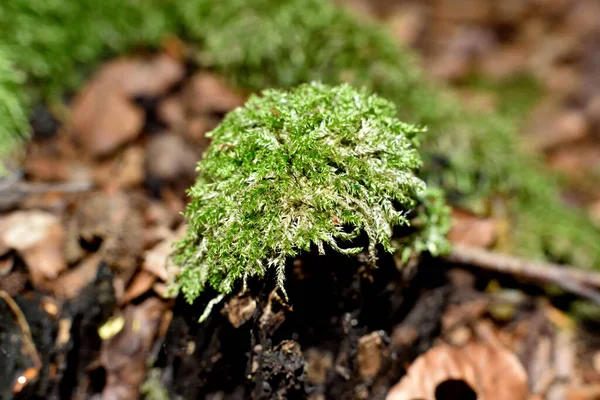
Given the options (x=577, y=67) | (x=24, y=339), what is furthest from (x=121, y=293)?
(x=577, y=67)

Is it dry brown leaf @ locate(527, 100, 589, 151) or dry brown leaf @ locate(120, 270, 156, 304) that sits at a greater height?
dry brown leaf @ locate(120, 270, 156, 304)

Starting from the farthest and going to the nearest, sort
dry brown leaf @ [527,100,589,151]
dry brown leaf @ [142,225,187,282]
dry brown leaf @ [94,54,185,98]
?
1. dry brown leaf @ [527,100,589,151]
2. dry brown leaf @ [94,54,185,98]
3. dry brown leaf @ [142,225,187,282]

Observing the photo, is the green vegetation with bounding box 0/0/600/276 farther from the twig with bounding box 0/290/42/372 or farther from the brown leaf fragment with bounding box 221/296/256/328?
the brown leaf fragment with bounding box 221/296/256/328

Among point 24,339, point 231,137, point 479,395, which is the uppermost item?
point 231,137

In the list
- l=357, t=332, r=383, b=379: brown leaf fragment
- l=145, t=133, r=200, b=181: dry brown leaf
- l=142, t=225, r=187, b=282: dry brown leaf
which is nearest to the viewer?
l=357, t=332, r=383, b=379: brown leaf fragment

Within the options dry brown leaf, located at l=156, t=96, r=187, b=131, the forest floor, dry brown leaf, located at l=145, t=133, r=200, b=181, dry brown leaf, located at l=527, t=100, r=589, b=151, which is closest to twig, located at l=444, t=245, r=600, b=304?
the forest floor

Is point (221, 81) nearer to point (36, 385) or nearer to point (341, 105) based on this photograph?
point (341, 105)

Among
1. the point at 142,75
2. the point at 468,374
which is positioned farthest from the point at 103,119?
the point at 468,374

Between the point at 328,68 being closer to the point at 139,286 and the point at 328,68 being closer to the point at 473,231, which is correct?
the point at 473,231
